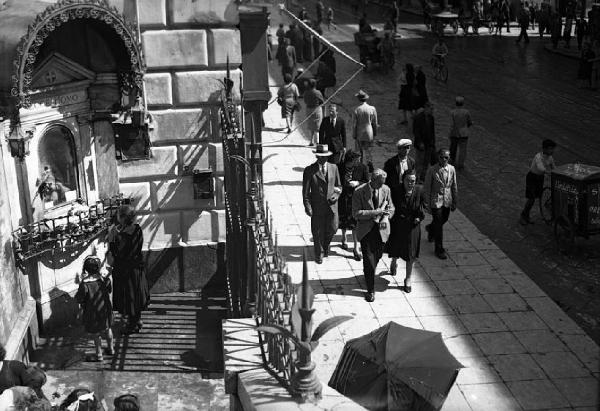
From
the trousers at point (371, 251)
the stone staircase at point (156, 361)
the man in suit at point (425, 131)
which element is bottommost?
the stone staircase at point (156, 361)

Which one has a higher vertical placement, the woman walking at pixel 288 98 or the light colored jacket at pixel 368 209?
the woman walking at pixel 288 98

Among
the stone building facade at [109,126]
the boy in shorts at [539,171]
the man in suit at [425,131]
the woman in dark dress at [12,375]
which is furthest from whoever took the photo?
the man in suit at [425,131]

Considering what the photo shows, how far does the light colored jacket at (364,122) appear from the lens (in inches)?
722

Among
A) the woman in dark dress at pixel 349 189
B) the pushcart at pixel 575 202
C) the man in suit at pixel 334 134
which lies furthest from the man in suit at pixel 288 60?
the pushcart at pixel 575 202

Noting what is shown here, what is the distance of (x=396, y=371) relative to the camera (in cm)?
751

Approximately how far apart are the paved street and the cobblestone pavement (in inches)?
1.7

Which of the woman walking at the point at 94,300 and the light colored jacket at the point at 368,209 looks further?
the light colored jacket at the point at 368,209

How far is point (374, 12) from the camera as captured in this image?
165ft

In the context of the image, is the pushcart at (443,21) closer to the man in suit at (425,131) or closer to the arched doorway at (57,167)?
the man in suit at (425,131)

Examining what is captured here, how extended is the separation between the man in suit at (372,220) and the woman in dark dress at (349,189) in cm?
133

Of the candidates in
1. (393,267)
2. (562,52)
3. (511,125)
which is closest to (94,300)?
(393,267)

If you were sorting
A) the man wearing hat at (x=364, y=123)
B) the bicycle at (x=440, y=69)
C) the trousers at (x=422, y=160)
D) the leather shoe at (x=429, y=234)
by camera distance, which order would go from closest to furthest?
the leather shoe at (x=429, y=234) → the man wearing hat at (x=364, y=123) → the trousers at (x=422, y=160) → the bicycle at (x=440, y=69)

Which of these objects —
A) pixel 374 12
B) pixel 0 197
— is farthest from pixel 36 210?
pixel 374 12

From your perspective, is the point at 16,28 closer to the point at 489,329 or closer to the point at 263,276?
the point at 263,276
